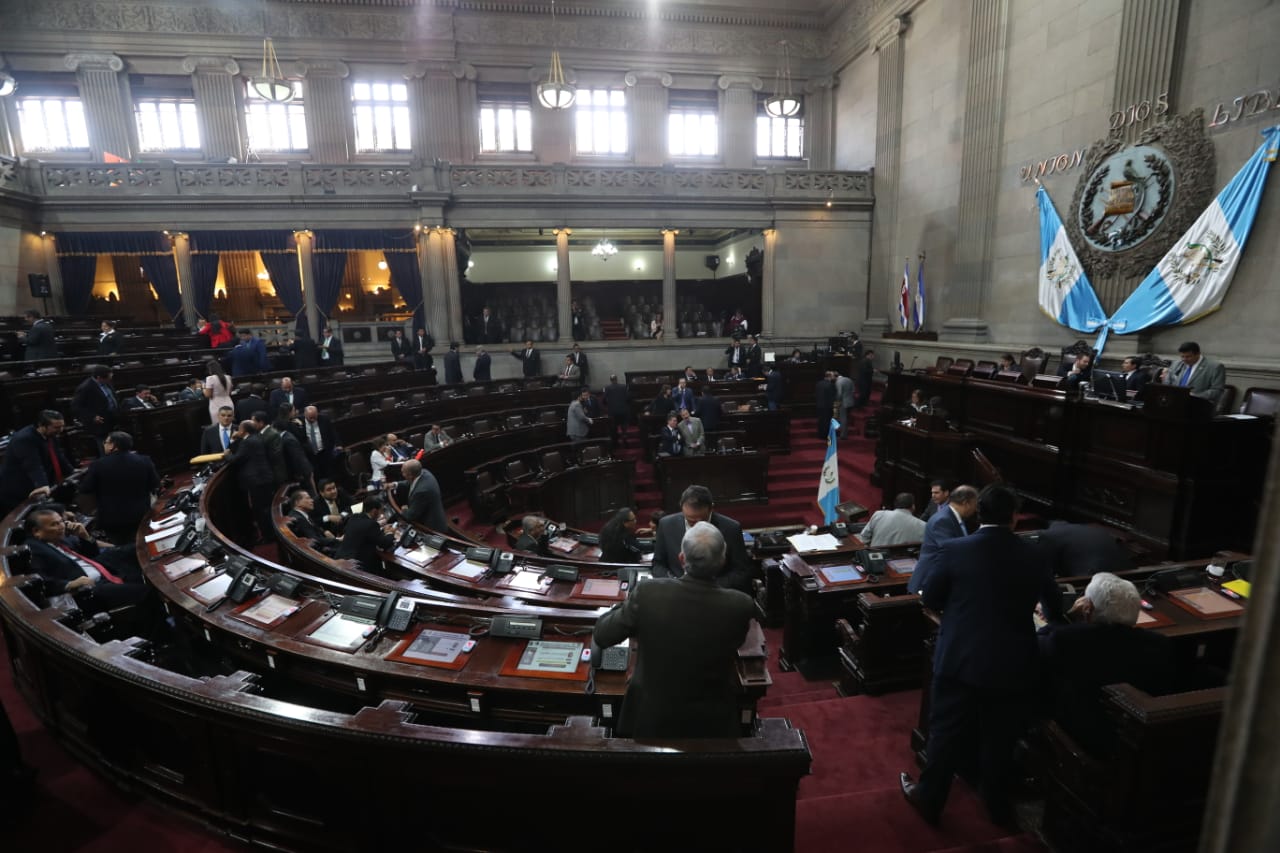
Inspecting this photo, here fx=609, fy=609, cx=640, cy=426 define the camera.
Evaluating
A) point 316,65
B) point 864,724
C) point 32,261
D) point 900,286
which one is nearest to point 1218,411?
point 864,724

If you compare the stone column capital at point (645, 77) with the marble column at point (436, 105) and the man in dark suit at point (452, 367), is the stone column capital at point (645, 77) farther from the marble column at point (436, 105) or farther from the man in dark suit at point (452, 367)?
the man in dark suit at point (452, 367)

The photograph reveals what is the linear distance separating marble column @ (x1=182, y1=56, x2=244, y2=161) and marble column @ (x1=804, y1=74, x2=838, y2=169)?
16006 millimetres

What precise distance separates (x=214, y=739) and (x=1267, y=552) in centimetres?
300

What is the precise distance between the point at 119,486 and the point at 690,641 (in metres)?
5.48

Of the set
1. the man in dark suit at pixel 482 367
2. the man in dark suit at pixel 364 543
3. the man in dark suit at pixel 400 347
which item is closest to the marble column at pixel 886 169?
the man in dark suit at pixel 482 367

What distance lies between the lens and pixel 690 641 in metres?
2.08

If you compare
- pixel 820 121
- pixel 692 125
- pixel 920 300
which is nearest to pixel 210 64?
pixel 692 125

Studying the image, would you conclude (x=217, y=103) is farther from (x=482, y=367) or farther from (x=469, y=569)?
(x=469, y=569)

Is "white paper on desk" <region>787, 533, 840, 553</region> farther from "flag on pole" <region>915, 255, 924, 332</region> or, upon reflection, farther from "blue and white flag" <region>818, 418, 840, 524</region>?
"flag on pole" <region>915, 255, 924, 332</region>

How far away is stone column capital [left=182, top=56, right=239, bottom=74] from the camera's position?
51.8 ft

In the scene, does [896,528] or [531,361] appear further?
[531,361]

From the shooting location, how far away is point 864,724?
357cm

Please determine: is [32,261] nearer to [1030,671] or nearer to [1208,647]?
[1030,671]

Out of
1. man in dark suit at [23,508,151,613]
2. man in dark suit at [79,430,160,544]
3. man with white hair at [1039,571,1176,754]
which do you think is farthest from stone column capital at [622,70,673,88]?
man with white hair at [1039,571,1176,754]
